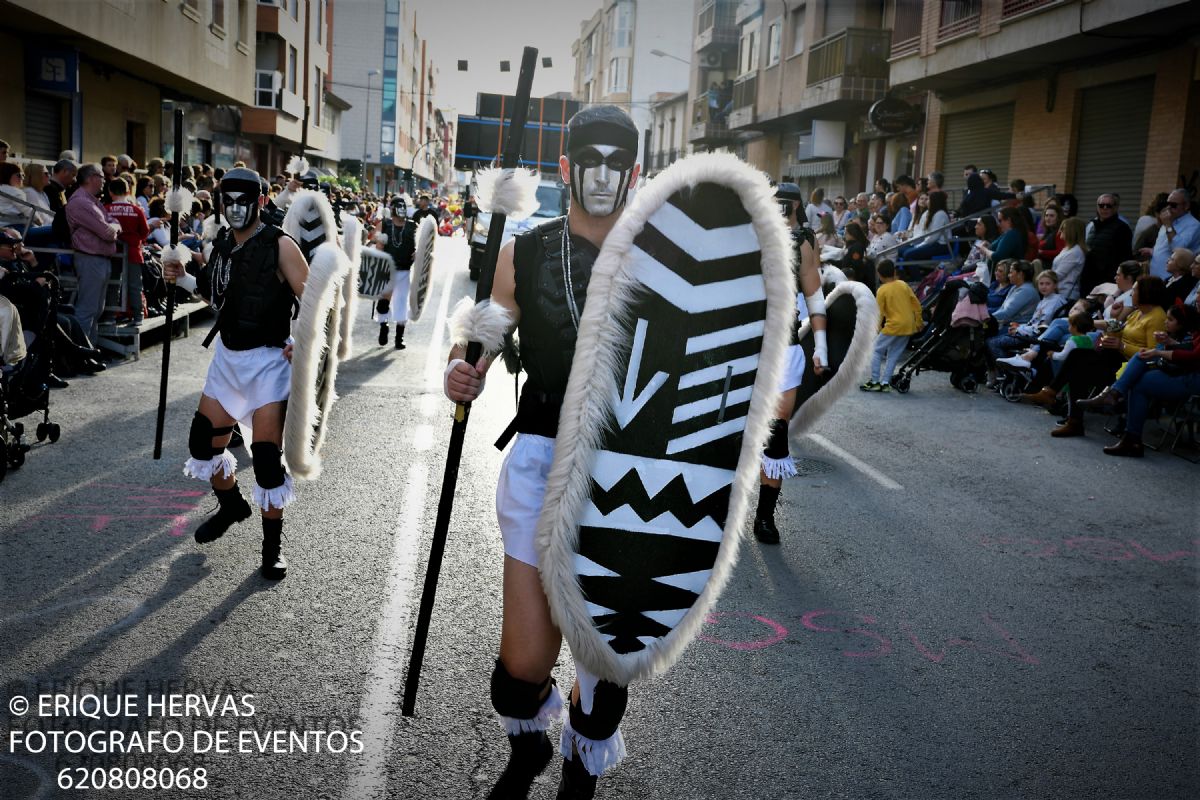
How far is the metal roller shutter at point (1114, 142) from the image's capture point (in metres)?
17.4

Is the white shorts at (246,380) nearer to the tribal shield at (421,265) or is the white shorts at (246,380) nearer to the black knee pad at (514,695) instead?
the black knee pad at (514,695)

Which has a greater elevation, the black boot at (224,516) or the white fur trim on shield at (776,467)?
the white fur trim on shield at (776,467)

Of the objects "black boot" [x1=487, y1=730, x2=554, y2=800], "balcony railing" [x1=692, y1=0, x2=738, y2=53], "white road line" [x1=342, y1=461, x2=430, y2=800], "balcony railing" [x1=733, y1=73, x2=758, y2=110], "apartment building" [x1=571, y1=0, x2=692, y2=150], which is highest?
"apartment building" [x1=571, y1=0, x2=692, y2=150]

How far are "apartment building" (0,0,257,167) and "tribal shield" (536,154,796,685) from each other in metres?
15.5

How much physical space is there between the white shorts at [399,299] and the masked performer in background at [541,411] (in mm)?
10823

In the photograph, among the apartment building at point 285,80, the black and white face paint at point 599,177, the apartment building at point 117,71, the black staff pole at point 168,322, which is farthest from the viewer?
the apartment building at point 285,80

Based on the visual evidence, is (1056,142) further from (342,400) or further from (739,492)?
(739,492)

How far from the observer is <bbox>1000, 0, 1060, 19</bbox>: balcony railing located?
18314 mm

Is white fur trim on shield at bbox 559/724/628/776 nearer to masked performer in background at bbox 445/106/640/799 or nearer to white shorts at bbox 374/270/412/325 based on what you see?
masked performer in background at bbox 445/106/640/799

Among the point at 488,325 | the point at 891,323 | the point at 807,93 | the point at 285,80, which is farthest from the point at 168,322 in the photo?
the point at 285,80

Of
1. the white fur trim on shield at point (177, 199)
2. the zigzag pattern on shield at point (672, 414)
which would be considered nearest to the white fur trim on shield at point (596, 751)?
the zigzag pattern on shield at point (672, 414)

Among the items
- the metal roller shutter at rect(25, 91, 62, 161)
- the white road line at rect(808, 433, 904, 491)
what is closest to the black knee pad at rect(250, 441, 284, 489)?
the white road line at rect(808, 433, 904, 491)

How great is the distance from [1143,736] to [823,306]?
10.2ft

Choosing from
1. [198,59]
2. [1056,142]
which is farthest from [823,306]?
[198,59]
